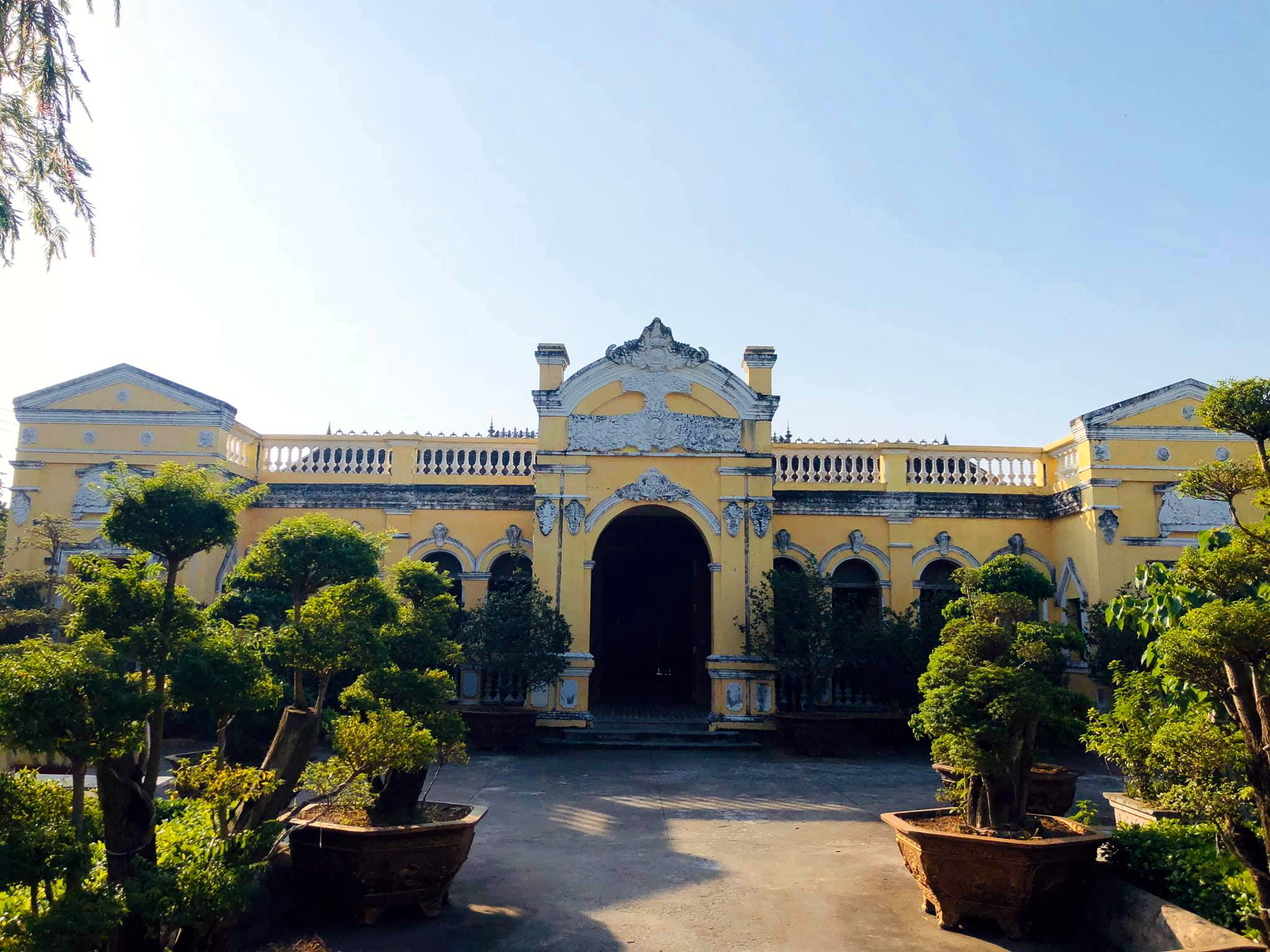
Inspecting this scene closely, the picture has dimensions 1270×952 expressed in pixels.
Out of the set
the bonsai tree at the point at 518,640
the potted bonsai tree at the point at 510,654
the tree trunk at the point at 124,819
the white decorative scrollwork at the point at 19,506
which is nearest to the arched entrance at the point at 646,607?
the bonsai tree at the point at 518,640

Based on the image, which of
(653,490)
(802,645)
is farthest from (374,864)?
(653,490)

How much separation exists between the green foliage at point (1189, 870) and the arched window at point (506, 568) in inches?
416

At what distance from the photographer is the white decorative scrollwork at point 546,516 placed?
14.1m

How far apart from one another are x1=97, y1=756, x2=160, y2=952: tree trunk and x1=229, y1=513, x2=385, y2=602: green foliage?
5.83 ft

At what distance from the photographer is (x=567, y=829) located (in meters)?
8.20

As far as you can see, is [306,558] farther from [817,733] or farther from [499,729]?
[817,733]

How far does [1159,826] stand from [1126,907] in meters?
0.73

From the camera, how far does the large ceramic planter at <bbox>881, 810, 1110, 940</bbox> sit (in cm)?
548

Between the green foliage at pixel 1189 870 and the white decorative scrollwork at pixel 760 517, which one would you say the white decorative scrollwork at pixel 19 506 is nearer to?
the white decorative scrollwork at pixel 760 517

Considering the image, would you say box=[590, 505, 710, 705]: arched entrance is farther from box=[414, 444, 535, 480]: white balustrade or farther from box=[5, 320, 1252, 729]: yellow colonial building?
box=[414, 444, 535, 480]: white balustrade

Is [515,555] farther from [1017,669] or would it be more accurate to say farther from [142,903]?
[142,903]

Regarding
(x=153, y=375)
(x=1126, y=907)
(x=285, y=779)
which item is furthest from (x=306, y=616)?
(x=153, y=375)

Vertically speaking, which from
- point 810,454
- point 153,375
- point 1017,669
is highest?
point 153,375

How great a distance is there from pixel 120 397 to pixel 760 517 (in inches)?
416
